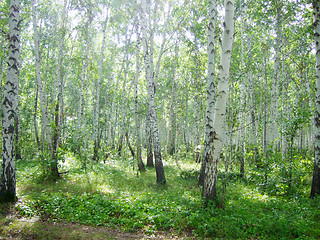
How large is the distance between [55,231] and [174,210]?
311 cm

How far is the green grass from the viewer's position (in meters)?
5.57

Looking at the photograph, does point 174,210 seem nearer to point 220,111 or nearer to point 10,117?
point 220,111

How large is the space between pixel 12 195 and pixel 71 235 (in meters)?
2.66

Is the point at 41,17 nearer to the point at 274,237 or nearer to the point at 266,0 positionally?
the point at 266,0

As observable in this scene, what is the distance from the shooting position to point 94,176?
1069cm

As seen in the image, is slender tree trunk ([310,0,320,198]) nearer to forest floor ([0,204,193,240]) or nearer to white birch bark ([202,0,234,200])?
white birch bark ([202,0,234,200])

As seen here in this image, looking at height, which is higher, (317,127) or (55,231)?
(317,127)

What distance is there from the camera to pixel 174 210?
6.55 m

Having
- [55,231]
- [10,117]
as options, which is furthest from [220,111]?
[10,117]

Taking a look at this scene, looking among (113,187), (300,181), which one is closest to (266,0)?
(300,181)

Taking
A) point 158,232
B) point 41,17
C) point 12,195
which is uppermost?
point 41,17

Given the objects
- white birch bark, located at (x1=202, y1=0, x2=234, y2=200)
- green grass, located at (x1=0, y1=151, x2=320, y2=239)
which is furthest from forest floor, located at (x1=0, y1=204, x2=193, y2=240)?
white birch bark, located at (x1=202, y1=0, x2=234, y2=200)

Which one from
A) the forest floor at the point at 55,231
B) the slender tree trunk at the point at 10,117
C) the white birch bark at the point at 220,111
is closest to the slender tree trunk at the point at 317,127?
the white birch bark at the point at 220,111


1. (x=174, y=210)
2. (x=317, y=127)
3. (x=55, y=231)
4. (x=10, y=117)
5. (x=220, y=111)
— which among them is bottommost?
(x=55, y=231)
